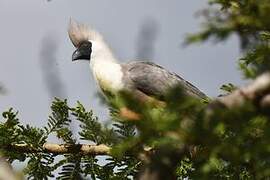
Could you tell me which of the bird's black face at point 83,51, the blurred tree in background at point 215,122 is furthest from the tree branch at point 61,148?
the bird's black face at point 83,51

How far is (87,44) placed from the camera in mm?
7066

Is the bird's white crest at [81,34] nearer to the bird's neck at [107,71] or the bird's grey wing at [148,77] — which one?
the bird's neck at [107,71]

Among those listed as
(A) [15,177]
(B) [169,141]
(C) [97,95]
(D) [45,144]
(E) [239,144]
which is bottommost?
(A) [15,177]

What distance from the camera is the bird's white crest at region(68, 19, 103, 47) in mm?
6898

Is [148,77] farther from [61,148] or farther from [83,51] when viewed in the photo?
[61,148]

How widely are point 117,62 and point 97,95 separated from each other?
191 inches

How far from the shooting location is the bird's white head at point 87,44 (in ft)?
22.5

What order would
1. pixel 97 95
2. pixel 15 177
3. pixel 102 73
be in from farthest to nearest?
pixel 102 73
pixel 97 95
pixel 15 177

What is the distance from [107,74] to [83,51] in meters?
0.99

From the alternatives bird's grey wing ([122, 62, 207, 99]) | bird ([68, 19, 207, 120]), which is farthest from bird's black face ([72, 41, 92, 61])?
bird's grey wing ([122, 62, 207, 99])

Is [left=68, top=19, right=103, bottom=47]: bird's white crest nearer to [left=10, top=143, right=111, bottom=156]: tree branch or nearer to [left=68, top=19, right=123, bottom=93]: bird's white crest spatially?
[left=68, top=19, right=123, bottom=93]: bird's white crest

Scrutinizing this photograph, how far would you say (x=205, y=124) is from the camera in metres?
1.36

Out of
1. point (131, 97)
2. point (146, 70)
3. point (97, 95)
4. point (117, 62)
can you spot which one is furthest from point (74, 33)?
point (131, 97)

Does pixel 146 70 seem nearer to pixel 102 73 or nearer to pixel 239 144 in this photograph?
pixel 102 73
